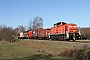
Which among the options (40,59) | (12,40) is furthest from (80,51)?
(12,40)

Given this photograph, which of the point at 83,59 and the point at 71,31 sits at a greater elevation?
the point at 71,31

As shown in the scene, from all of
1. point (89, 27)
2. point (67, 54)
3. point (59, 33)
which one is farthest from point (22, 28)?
point (67, 54)

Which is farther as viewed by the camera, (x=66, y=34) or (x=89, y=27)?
(x=89, y=27)

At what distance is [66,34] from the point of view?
113 ft

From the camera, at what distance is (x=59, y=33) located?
124 feet

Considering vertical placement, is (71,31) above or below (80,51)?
above

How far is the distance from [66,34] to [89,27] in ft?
118

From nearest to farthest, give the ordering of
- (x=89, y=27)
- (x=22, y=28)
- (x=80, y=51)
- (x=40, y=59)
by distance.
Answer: (x=40, y=59) → (x=80, y=51) → (x=89, y=27) → (x=22, y=28)

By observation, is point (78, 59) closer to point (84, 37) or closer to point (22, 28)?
point (84, 37)

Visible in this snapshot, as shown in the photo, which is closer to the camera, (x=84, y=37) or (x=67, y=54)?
(x=67, y=54)

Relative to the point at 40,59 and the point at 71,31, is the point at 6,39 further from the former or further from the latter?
the point at 40,59

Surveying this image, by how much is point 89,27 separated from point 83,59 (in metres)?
55.8

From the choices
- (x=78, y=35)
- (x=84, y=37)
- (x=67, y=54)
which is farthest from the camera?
(x=84, y=37)

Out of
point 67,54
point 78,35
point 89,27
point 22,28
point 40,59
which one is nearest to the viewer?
point 40,59
